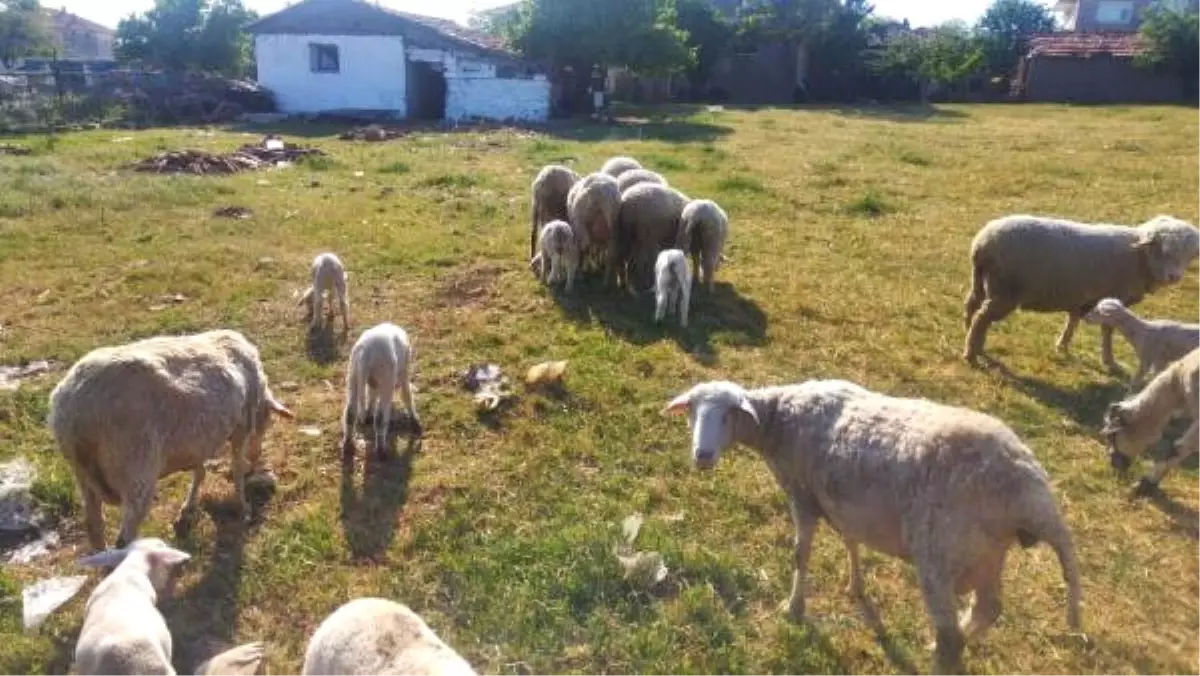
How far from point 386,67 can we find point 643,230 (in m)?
28.1

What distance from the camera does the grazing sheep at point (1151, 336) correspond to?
27.4 feet

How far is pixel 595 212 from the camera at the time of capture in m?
11.7

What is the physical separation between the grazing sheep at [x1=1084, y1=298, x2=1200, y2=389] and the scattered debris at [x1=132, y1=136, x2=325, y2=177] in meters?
17.7

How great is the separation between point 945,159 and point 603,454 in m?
19.9

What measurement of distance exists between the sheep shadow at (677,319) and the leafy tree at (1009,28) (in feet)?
163

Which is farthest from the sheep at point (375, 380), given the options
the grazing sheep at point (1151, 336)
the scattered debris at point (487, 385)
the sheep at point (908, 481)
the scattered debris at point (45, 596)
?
the grazing sheep at point (1151, 336)

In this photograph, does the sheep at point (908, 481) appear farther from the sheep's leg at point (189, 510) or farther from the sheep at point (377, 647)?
the sheep's leg at point (189, 510)

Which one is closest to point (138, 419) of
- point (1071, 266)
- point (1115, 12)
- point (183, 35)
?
point (1071, 266)

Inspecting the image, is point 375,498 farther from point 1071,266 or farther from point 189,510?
point 1071,266

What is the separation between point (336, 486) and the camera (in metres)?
7.02

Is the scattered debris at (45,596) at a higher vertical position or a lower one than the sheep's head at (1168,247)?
lower

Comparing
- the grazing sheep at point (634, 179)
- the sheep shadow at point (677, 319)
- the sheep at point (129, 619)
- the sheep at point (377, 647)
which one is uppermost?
the grazing sheep at point (634, 179)

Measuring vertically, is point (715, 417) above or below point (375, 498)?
above

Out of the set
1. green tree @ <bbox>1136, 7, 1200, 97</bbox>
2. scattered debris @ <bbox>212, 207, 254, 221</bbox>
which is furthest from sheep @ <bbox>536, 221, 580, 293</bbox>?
green tree @ <bbox>1136, 7, 1200, 97</bbox>
